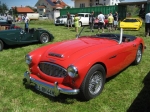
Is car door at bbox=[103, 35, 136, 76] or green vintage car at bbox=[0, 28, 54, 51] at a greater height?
green vintage car at bbox=[0, 28, 54, 51]

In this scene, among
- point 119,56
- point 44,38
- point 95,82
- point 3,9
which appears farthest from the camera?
point 3,9

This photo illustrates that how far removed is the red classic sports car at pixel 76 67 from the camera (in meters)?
3.28

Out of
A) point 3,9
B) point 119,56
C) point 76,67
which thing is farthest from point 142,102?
point 3,9

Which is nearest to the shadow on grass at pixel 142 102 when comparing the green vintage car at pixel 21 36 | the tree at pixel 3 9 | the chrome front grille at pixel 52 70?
the chrome front grille at pixel 52 70

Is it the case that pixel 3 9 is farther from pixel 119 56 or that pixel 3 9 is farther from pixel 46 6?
pixel 119 56

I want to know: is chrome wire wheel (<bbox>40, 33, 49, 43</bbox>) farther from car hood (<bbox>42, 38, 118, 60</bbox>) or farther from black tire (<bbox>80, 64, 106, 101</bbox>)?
black tire (<bbox>80, 64, 106, 101</bbox>)

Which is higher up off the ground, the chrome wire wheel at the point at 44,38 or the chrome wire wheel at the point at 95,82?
the chrome wire wheel at the point at 44,38

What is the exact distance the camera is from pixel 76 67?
319cm

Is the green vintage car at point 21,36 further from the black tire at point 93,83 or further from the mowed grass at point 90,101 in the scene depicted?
the black tire at point 93,83

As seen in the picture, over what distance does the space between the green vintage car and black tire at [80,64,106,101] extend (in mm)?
5366

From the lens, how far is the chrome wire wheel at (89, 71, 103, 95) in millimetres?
3545

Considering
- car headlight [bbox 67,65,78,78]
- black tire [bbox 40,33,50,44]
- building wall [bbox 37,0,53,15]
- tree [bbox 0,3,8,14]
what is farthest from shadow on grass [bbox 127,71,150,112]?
tree [bbox 0,3,8,14]

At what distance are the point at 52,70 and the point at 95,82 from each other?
34.6 inches

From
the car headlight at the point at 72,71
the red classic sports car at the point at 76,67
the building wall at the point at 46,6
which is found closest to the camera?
the car headlight at the point at 72,71
